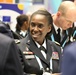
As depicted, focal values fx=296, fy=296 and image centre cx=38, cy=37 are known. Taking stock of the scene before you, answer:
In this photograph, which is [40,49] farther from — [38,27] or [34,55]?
[38,27]

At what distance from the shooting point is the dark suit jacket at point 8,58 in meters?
1.19

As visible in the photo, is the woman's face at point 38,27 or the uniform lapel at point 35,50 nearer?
the uniform lapel at point 35,50

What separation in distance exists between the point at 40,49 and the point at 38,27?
205 mm

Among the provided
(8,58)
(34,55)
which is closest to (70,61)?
(8,58)

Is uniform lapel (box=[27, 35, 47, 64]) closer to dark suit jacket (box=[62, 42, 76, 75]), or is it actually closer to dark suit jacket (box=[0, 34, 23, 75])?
dark suit jacket (box=[0, 34, 23, 75])

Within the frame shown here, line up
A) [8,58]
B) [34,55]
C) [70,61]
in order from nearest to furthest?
1. [70,61]
2. [8,58]
3. [34,55]

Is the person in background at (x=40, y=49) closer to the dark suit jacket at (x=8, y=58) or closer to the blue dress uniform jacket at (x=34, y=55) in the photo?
the blue dress uniform jacket at (x=34, y=55)

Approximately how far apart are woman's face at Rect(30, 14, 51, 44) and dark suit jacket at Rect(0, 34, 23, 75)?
1428mm

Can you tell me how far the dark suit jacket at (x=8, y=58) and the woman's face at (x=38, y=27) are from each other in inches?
56.2

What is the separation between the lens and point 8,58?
1.20 m

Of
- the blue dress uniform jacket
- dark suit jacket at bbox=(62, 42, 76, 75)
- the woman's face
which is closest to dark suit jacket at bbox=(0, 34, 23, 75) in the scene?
dark suit jacket at bbox=(62, 42, 76, 75)

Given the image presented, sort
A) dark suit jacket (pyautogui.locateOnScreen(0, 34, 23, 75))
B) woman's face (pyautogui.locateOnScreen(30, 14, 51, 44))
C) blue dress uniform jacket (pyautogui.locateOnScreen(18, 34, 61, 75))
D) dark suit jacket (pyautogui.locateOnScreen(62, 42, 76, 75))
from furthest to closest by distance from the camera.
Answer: woman's face (pyautogui.locateOnScreen(30, 14, 51, 44)) → blue dress uniform jacket (pyautogui.locateOnScreen(18, 34, 61, 75)) → dark suit jacket (pyautogui.locateOnScreen(0, 34, 23, 75)) → dark suit jacket (pyautogui.locateOnScreen(62, 42, 76, 75))

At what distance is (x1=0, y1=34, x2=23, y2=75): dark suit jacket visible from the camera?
119cm

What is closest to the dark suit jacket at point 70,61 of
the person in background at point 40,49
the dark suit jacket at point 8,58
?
the dark suit jacket at point 8,58
